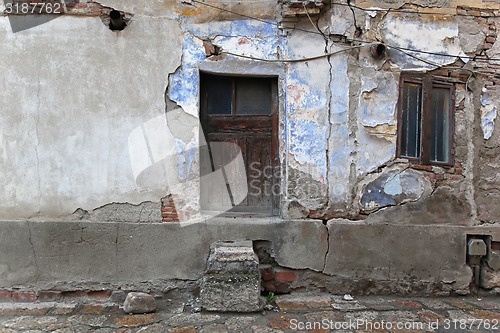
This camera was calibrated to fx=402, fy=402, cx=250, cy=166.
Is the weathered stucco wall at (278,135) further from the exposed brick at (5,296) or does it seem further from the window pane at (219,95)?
the window pane at (219,95)

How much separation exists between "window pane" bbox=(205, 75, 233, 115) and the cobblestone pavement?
198 cm

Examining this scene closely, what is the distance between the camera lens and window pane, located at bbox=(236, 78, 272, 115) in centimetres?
427

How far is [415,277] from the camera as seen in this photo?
4.07 metres

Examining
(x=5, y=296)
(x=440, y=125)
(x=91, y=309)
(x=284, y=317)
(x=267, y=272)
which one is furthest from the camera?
(x=440, y=125)

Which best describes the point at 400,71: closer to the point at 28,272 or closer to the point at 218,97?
the point at 218,97

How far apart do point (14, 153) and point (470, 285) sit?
15.6 ft

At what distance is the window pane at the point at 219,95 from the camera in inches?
167

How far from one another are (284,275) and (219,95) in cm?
197

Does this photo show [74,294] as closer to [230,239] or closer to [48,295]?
[48,295]

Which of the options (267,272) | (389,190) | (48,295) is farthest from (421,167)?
(48,295)

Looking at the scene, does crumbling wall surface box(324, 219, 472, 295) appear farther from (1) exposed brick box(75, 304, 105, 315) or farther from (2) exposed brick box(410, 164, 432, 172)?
(1) exposed brick box(75, 304, 105, 315)

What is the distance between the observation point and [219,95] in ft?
14.0

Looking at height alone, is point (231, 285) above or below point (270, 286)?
above

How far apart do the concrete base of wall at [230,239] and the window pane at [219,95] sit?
1.17 metres
